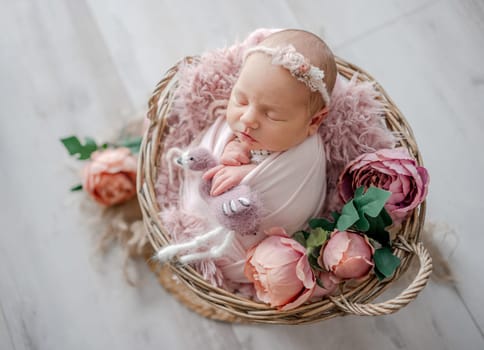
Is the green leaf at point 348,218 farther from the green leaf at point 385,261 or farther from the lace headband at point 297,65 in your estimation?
the lace headband at point 297,65

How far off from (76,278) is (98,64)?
67 cm

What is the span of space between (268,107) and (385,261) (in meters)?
0.36

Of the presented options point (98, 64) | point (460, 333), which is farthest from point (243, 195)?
point (98, 64)

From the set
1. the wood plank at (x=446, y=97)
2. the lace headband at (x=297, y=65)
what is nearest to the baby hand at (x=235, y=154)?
the lace headband at (x=297, y=65)

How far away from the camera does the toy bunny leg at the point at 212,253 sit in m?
0.92

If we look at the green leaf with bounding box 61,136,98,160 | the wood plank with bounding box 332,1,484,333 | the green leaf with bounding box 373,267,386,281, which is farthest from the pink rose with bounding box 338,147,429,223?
the green leaf with bounding box 61,136,98,160

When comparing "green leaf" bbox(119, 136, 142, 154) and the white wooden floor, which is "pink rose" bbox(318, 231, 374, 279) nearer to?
the white wooden floor

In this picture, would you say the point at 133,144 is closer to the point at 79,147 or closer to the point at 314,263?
the point at 79,147

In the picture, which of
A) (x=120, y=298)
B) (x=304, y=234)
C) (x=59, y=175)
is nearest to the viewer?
(x=304, y=234)

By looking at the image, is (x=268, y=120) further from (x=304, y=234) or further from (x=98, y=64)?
(x=98, y=64)

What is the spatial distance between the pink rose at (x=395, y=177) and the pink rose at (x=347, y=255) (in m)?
0.10

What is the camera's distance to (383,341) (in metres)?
1.17

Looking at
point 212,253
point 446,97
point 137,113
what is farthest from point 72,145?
point 446,97

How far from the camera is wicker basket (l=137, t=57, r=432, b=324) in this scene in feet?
2.75
